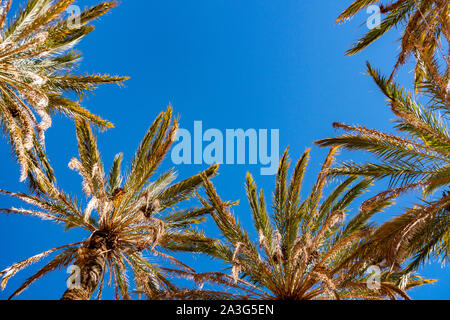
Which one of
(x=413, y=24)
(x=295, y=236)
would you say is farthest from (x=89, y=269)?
(x=413, y=24)

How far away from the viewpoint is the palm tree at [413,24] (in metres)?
8.06

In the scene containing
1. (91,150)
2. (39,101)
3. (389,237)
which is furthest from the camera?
(91,150)

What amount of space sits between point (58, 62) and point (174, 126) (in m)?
4.79

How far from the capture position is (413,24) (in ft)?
28.2

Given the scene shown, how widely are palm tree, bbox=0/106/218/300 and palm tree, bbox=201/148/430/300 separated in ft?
3.53

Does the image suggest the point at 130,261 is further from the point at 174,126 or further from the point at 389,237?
the point at 389,237

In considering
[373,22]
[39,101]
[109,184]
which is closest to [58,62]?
[39,101]

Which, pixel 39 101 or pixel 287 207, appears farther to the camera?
pixel 287 207

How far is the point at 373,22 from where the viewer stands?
383 inches

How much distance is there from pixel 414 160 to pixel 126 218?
689cm

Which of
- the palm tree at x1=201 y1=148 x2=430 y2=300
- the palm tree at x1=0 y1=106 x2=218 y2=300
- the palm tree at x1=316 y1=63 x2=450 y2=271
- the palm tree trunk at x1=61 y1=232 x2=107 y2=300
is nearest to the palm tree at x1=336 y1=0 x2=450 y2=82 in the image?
the palm tree at x1=316 y1=63 x2=450 y2=271

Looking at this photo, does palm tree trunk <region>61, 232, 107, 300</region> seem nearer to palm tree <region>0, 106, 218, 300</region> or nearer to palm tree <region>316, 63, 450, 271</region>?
palm tree <region>0, 106, 218, 300</region>

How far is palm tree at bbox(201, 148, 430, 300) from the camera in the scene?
883cm
